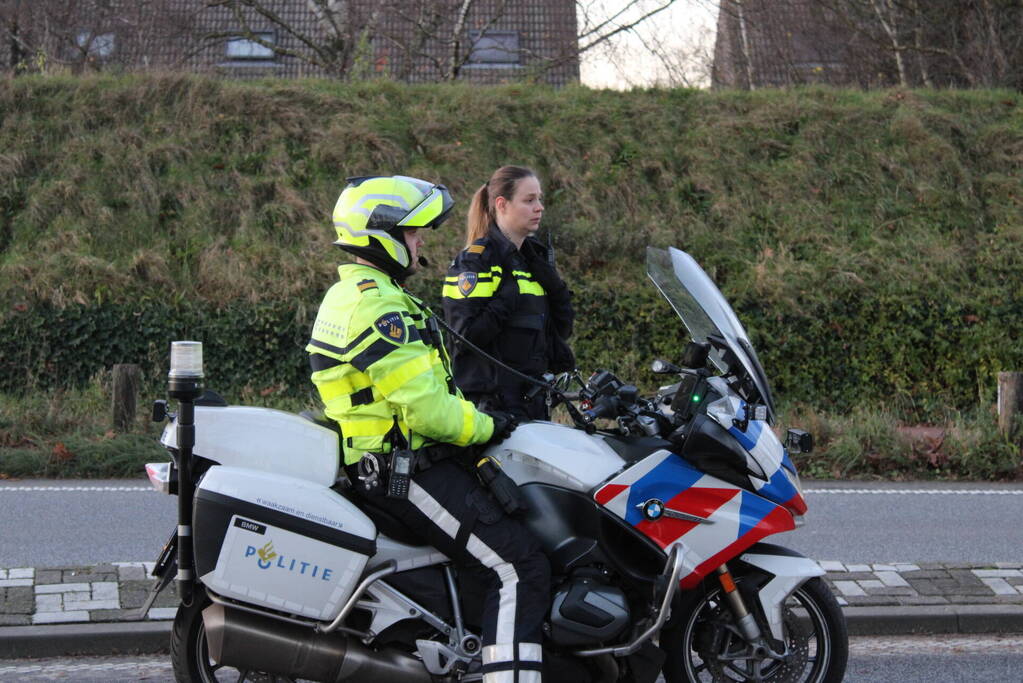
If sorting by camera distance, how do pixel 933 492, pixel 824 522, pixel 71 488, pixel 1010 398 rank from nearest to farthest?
pixel 824 522
pixel 71 488
pixel 933 492
pixel 1010 398

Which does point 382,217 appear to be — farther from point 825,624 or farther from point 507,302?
point 825,624

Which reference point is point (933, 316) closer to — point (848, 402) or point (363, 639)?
point (848, 402)

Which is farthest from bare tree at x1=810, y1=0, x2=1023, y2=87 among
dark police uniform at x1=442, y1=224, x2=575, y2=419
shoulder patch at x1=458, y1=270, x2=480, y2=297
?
shoulder patch at x1=458, y1=270, x2=480, y2=297

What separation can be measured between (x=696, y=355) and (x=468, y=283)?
155 centimetres

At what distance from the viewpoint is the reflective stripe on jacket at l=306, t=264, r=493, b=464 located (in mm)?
3902

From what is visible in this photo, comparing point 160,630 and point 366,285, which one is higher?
point 366,285

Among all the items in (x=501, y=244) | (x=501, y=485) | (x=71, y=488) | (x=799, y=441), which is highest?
(x=501, y=244)

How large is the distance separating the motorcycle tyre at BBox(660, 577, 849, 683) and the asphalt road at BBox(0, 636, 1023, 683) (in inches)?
31.0

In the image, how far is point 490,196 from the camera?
19.1ft

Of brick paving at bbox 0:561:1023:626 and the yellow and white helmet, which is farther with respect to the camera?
brick paving at bbox 0:561:1023:626

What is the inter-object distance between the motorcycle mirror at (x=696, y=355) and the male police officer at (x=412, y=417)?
27.7 inches

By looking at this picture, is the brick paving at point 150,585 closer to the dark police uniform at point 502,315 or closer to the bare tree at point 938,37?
the dark police uniform at point 502,315

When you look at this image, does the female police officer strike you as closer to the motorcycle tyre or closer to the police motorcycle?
the police motorcycle

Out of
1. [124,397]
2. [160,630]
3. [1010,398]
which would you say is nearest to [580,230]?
[1010,398]
